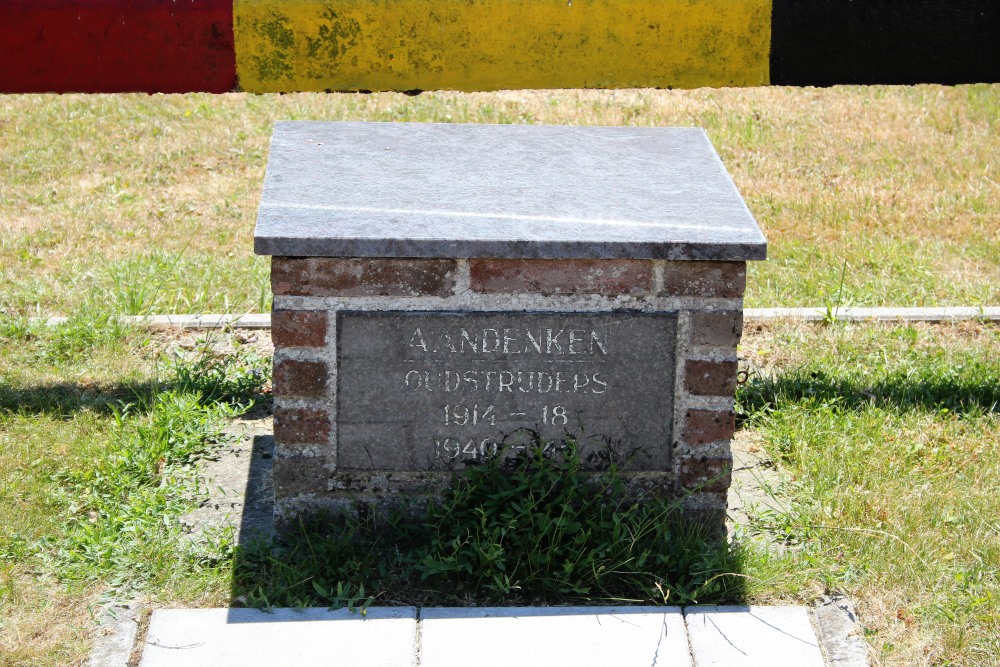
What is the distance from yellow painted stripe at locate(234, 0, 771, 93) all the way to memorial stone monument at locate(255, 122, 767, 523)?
80cm

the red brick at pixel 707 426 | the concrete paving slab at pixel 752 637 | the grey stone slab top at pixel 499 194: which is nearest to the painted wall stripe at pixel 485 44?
the grey stone slab top at pixel 499 194

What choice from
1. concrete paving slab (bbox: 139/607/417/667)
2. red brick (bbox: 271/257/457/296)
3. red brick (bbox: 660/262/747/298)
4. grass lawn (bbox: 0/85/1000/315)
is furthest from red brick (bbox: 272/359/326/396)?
grass lawn (bbox: 0/85/1000/315)

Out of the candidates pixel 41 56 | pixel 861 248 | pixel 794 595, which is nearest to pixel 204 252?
pixel 41 56

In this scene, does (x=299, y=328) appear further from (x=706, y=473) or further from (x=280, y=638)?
(x=706, y=473)

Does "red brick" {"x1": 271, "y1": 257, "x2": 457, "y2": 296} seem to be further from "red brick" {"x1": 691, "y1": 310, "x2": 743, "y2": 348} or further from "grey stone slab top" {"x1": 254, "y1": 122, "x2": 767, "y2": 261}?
"red brick" {"x1": 691, "y1": 310, "x2": 743, "y2": 348}

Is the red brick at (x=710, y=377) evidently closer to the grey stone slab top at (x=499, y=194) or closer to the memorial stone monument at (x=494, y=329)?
the memorial stone monument at (x=494, y=329)

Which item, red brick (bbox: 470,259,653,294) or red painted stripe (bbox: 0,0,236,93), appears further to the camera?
red painted stripe (bbox: 0,0,236,93)

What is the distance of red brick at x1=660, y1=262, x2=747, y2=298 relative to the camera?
3545 millimetres

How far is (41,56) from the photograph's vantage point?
4.49 metres

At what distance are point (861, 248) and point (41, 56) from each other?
4074mm

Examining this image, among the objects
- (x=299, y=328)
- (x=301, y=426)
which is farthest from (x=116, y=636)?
(x=299, y=328)

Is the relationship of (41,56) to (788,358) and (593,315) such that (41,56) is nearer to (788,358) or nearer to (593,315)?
(593,315)

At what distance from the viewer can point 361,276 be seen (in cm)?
352

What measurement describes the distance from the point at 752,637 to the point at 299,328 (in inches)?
60.3
